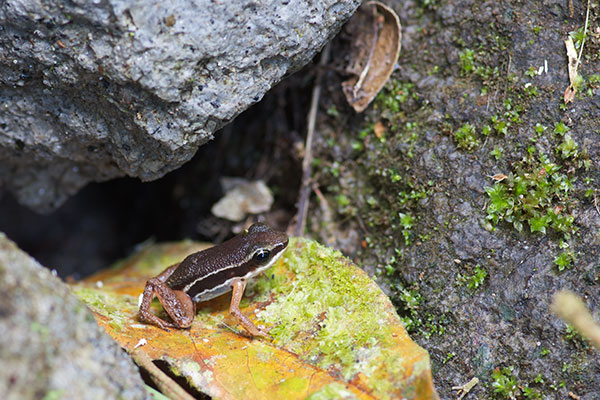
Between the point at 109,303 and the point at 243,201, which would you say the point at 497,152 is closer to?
the point at 243,201

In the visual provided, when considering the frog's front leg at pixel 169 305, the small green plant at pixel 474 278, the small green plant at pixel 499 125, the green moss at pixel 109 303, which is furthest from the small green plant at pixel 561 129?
the green moss at pixel 109 303

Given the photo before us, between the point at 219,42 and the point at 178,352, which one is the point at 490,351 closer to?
the point at 178,352

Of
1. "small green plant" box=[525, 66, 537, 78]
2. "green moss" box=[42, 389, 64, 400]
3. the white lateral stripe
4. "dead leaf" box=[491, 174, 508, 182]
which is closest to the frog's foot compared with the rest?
the white lateral stripe

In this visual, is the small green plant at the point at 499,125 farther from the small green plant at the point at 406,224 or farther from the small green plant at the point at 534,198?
the small green plant at the point at 406,224

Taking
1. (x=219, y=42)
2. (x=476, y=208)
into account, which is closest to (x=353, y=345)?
(x=476, y=208)

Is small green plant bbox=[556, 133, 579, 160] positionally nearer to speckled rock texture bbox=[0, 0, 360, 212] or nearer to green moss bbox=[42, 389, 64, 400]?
speckled rock texture bbox=[0, 0, 360, 212]

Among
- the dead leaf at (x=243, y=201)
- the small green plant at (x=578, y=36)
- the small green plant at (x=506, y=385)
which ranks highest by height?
the small green plant at (x=578, y=36)
